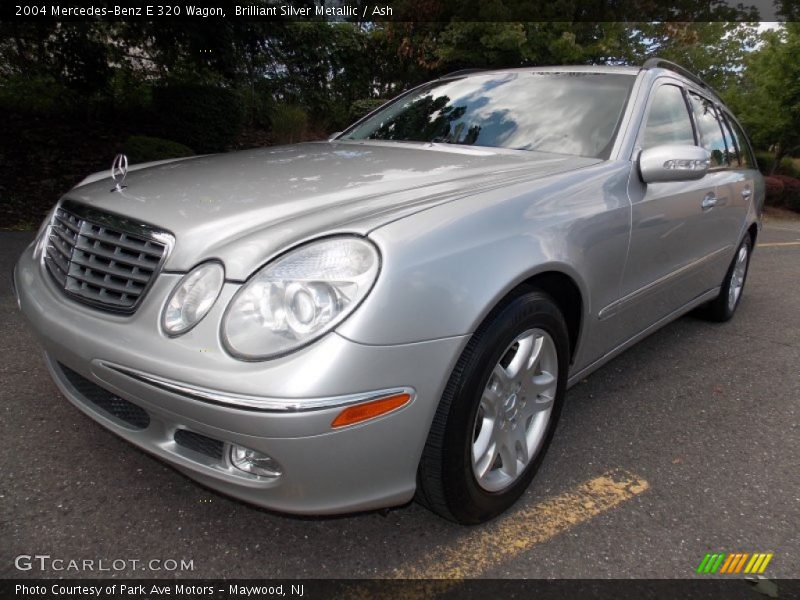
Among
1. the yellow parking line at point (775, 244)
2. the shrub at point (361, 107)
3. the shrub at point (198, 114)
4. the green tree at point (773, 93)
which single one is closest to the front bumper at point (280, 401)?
the shrub at point (198, 114)

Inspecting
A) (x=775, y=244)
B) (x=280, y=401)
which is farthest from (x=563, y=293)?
(x=775, y=244)

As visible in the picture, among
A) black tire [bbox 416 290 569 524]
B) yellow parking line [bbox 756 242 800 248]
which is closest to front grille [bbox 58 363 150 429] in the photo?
black tire [bbox 416 290 569 524]

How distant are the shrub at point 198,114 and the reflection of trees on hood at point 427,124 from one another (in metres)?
6.48

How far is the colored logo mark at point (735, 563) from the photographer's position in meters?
1.92

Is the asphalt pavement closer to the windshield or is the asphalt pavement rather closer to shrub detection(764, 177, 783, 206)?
the windshield

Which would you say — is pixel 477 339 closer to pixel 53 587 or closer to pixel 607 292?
pixel 607 292

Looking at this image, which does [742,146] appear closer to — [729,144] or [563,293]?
[729,144]

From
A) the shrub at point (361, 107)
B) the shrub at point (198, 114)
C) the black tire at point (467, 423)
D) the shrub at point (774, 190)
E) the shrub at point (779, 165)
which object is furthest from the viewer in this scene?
the shrub at point (779, 165)

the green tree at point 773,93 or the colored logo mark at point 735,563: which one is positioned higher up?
the green tree at point 773,93

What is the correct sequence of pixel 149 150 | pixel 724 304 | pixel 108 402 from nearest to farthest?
pixel 108 402 → pixel 724 304 → pixel 149 150

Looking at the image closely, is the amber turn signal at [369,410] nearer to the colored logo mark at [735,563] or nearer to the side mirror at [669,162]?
the colored logo mark at [735,563]

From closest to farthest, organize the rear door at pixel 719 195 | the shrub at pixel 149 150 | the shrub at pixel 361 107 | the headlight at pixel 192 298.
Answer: the headlight at pixel 192 298 < the rear door at pixel 719 195 < the shrub at pixel 149 150 < the shrub at pixel 361 107

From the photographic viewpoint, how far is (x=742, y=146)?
4.38 m

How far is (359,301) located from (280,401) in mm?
315
